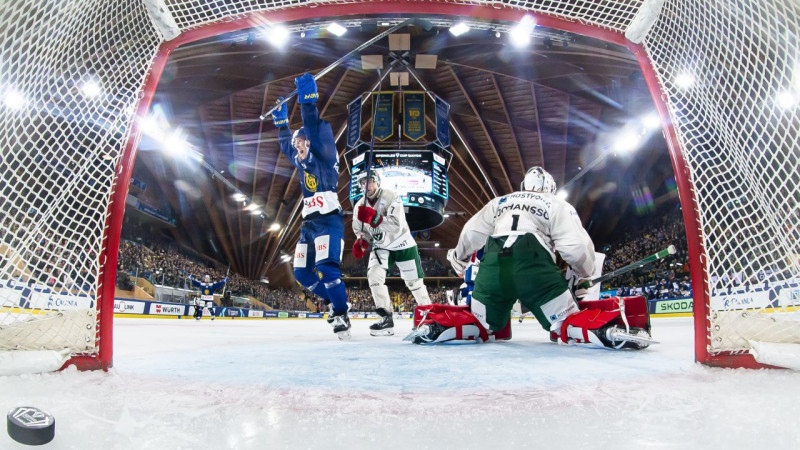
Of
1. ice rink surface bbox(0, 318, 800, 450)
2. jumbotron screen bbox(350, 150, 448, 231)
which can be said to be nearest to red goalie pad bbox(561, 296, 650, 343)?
ice rink surface bbox(0, 318, 800, 450)

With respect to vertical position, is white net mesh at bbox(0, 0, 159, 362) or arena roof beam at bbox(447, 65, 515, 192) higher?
arena roof beam at bbox(447, 65, 515, 192)

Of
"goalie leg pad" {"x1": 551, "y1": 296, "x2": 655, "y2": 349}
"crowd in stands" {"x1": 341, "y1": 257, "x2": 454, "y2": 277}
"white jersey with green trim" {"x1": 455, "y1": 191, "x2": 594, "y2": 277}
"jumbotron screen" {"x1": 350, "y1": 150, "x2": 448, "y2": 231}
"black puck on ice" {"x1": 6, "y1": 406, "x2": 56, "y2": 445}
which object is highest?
"jumbotron screen" {"x1": 350, "y1": 150, "x2": 448, "y2": 231}

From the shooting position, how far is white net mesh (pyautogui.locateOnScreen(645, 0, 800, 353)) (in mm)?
1546

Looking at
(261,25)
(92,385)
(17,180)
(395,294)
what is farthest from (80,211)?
(395,294)

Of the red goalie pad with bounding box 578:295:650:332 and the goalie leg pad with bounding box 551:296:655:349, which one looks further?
the red goalie pad with bounding box 578:295:650:332

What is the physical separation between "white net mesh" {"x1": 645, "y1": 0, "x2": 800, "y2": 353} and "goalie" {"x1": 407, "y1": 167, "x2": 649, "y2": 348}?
2.83ft

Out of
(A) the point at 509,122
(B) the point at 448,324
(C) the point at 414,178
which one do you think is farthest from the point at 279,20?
(A) the point at 509,122

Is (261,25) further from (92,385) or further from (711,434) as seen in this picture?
(711,434)

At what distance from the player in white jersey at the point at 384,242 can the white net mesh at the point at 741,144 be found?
305 centimetres

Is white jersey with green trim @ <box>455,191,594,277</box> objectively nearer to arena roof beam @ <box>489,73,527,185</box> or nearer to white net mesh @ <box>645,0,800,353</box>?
white net mesh @ <box>645,0,800,353</box>

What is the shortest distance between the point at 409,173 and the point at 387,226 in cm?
578

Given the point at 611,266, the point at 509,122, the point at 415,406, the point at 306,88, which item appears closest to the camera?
the point at 415,406

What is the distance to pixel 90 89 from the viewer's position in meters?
1.82

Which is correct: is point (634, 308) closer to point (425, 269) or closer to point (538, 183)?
point (538, 183)
